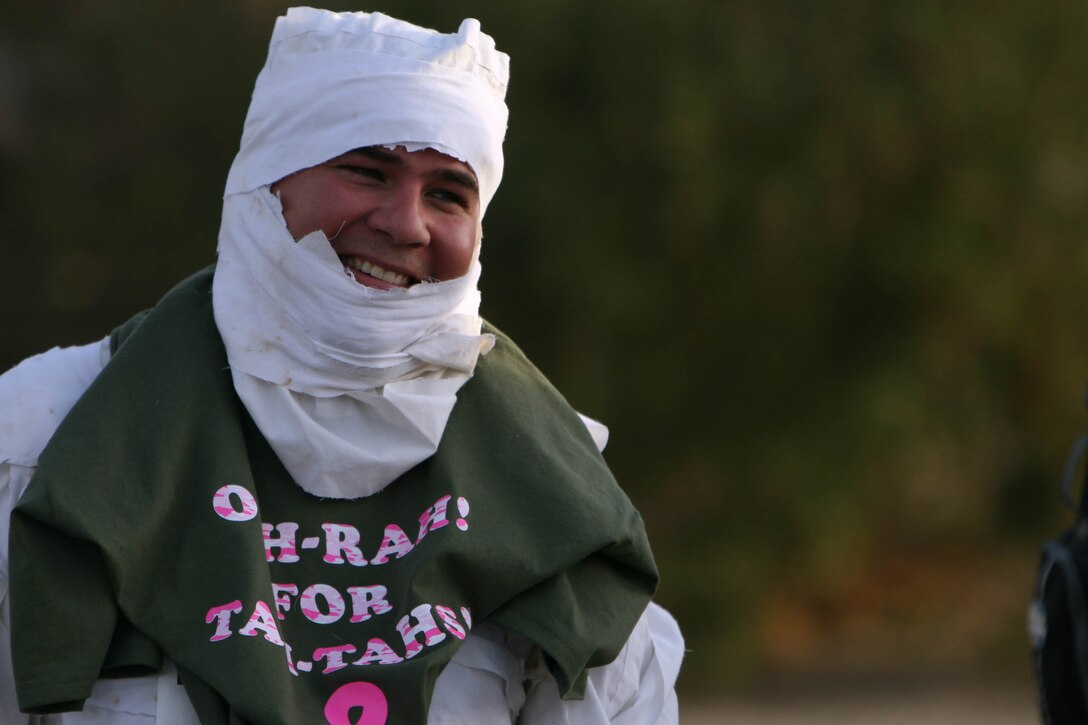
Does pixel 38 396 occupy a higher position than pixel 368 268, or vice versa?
pixel 368 268

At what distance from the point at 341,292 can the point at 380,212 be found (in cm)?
16

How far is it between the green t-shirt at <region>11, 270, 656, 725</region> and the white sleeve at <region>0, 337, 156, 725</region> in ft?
0.19

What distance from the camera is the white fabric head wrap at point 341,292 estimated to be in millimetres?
2678

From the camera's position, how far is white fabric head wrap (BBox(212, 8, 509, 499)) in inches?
105

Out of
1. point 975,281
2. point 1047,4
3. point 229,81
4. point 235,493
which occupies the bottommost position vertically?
point 235,493

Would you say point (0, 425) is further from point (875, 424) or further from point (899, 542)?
point (899, 542)

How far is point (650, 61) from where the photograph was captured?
8094 mm

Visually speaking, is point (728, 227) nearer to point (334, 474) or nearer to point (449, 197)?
point (449, 197)

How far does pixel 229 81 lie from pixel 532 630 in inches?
247

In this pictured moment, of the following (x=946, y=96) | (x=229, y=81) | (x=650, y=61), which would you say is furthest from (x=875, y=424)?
(x=229, y=81)

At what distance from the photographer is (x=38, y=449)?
2.55 meters

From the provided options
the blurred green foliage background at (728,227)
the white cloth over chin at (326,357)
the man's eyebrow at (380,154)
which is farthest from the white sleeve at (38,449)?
the blurred green foliage background at (728,227)

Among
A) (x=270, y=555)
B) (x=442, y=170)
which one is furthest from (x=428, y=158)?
(x=270, y=555)

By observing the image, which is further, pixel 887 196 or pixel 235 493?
pixel 887 196
